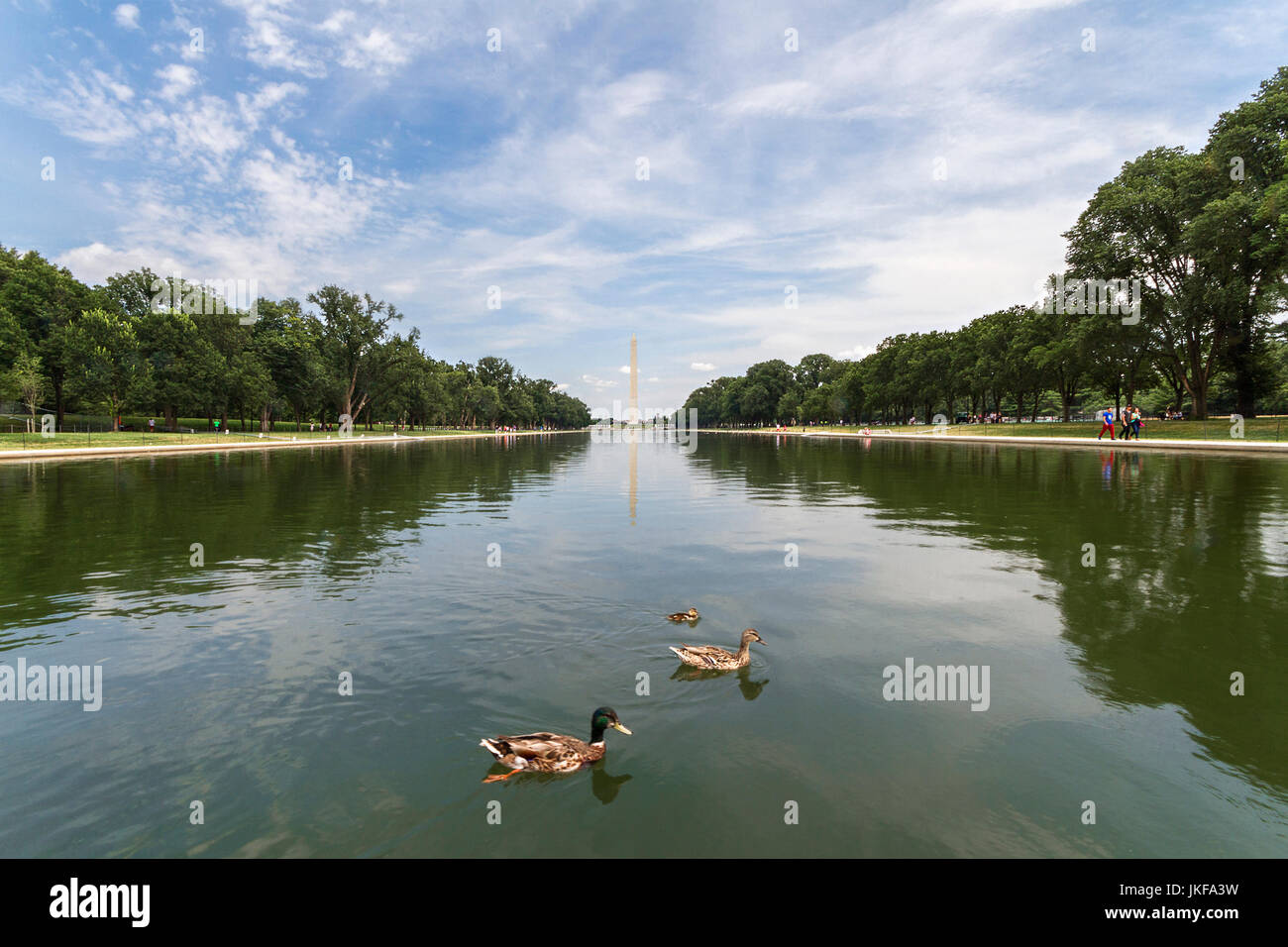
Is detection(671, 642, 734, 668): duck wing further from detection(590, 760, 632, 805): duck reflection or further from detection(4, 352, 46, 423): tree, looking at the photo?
detection(4, 352, 46, 423): tree

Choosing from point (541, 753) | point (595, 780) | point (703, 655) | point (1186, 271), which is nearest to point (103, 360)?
point (703, 655)

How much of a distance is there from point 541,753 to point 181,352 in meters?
98.7

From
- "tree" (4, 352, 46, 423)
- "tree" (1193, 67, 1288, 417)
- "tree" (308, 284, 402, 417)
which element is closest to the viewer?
"tree" (1193, 67, 1288, 417)

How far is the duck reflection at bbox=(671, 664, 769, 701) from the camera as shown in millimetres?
7753

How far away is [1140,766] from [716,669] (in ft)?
14.6

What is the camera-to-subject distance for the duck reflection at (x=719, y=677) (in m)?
7.75

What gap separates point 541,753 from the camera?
5852 millimetres

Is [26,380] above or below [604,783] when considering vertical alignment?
above

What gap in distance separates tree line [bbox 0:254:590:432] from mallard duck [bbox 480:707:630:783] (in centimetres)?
7963

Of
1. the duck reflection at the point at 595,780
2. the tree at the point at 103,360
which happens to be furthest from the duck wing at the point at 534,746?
the tree at the point at 103,360

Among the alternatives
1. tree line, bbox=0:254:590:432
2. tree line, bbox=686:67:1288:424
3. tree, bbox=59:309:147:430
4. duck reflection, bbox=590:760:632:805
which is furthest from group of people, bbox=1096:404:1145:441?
tree, bbox=59:309:147:430

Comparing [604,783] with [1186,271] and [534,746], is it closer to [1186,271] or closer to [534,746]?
[534,746]

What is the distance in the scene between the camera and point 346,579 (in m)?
12.5
